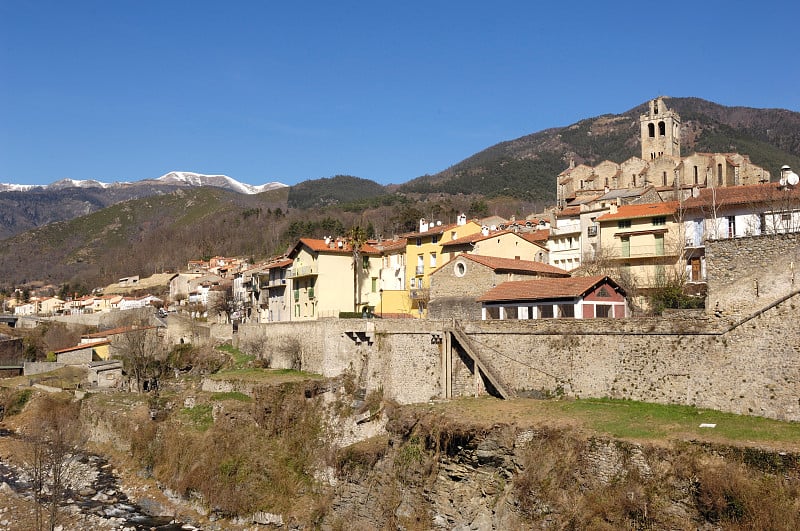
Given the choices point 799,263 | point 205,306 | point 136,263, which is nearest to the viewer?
point 799,263

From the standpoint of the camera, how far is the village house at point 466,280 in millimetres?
39219

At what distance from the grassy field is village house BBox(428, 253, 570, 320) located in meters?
8.29

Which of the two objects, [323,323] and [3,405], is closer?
[323,323]

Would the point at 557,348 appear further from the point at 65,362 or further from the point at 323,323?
the point at 65,362

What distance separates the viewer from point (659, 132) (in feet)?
311

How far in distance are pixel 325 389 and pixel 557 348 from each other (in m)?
14.5

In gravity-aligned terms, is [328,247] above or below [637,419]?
above

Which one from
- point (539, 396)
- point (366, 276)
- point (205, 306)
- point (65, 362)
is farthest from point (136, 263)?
point (539, 396)

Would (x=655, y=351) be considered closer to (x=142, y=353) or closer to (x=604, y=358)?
(x=604, y=358)

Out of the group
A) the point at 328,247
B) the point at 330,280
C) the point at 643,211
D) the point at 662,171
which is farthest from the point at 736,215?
the point at 662,171

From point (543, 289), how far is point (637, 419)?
418 inches

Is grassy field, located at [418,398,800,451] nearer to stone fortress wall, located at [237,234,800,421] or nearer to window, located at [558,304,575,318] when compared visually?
stone fortress wall, located at [237,234,800,421]

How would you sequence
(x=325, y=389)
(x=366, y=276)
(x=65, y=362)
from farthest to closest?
(x=65, y=362)
(x=366, y=276)
(x=325, y=389)

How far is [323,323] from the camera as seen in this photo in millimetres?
43000
